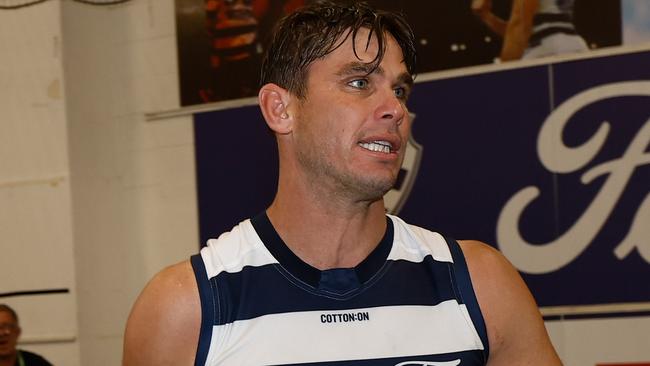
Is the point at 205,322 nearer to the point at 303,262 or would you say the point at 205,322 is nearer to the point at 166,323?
the point at 166,323

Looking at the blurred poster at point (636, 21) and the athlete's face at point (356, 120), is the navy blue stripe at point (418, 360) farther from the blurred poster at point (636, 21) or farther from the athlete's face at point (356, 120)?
the blurred poster at point (636, 21)

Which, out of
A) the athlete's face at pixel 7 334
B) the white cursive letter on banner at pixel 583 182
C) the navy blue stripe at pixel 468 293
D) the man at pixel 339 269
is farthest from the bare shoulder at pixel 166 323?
the white cursive letter on banner at pixel 583 182

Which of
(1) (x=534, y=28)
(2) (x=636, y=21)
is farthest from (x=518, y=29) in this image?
(2) (x=636, y=21)

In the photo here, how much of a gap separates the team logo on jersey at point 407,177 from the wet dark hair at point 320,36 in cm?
363

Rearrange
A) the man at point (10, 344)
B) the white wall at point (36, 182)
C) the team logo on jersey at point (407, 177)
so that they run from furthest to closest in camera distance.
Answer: the white wall at point (36, 182) < the team logo on jersey at point (407, 177) < the man at point (10, 344)

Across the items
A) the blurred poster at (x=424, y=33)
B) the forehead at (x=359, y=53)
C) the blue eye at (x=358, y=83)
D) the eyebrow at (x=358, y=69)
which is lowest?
the blue eye at (x=358, y=83)

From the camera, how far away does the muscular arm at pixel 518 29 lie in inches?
222

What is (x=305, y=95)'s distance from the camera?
2195 mm

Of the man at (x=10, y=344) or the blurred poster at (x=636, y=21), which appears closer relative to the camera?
the blurred poster at (x=636, y=21)

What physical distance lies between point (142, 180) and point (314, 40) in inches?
194

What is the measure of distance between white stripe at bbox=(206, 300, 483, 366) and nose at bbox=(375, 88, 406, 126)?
→ 40 cm

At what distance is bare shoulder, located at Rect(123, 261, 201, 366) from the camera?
2037 mm

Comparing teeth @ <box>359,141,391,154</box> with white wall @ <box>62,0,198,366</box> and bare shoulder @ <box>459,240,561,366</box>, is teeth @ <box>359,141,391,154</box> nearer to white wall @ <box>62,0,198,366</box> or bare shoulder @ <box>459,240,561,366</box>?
bare shoulder @ <box>459,240,561,366</box>

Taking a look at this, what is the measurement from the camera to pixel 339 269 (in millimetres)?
2141
